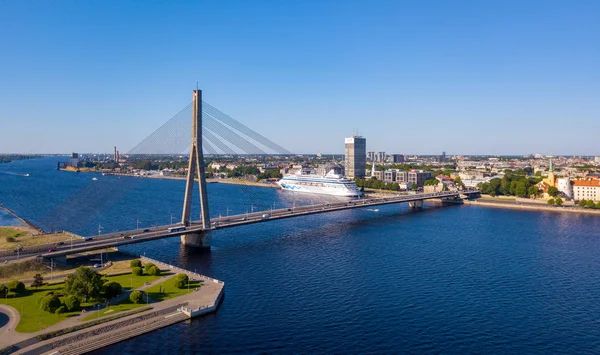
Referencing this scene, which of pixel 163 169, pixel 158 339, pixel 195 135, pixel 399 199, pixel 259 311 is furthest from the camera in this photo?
pixel 163 169

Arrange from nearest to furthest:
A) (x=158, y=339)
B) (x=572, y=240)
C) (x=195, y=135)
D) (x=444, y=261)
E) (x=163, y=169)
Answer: (x=158, y=339)
(x=444, y=261)
(x=195, y=135)
(x=572, y=240)
(x=163, y=169)

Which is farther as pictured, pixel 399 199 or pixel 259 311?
pixel 399 199

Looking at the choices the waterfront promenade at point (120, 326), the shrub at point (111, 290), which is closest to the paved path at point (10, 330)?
the waterfront promenade at point (120, 326)

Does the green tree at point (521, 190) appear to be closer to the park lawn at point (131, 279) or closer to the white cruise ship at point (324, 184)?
the white cruise ship at point (324, 184)

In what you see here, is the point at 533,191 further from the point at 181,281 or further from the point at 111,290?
the point at 111,290

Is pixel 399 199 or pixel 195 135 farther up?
pixel 195 135

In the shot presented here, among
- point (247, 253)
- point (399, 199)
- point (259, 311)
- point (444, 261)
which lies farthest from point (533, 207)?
point (259, 311)

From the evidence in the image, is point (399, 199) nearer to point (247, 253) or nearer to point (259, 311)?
point (247, 253)
